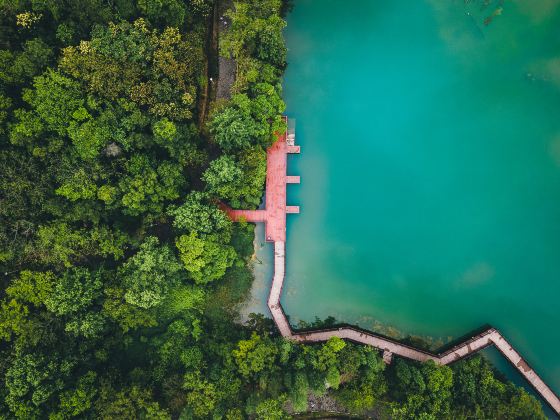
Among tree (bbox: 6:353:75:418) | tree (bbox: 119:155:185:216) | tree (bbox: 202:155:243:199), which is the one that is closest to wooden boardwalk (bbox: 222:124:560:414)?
Result: tree (bbox: 202:155:243:199)

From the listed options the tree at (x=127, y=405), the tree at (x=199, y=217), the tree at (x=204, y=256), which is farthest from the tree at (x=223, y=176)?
the tree at (x=127, y=405)

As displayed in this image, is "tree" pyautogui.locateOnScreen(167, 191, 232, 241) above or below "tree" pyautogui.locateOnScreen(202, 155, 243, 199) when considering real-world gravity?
below

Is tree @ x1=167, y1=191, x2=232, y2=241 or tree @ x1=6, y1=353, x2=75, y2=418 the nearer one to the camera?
tree @ x1=6, y1=353, x2=75, y2=418

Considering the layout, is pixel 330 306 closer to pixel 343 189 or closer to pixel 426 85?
pixel 343 189

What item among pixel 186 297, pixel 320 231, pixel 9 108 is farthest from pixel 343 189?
pixel 9 108

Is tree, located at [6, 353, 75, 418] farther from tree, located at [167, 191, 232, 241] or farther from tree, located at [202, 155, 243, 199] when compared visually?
tree, located at [202, 155, 243, 199]

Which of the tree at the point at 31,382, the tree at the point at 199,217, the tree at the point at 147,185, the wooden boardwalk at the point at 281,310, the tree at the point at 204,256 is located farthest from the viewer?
the wooden boardwalk at the point at 281,310

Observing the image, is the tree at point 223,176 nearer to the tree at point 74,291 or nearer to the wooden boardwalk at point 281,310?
the wooden boardwalk at point 281,310
